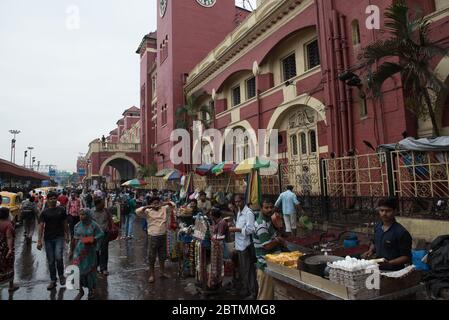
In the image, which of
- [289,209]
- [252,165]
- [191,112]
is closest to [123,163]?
[191,112]

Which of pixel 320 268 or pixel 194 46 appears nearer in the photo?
pixel 320 268

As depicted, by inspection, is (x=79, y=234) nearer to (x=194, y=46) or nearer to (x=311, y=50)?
(x=311, y=50)

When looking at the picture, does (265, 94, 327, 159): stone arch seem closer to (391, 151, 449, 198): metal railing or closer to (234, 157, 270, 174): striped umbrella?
(234, 157, 270, 174): striped umbrella

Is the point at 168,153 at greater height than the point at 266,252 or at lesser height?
greater

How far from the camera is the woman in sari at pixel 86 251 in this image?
18.3 feet

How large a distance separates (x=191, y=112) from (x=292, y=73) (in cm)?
1037

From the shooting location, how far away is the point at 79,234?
18.6 ft

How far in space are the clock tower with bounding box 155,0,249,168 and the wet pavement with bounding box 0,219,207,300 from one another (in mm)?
19303

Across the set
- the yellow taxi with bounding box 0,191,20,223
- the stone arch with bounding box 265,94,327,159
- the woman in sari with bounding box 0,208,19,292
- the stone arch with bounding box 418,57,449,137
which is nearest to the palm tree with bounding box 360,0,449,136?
the stone arch with bounding box 418,57,449,137

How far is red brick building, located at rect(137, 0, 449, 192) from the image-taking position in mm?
10336

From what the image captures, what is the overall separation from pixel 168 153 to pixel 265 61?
1429 cm

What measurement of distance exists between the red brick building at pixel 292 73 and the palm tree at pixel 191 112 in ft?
2.21
